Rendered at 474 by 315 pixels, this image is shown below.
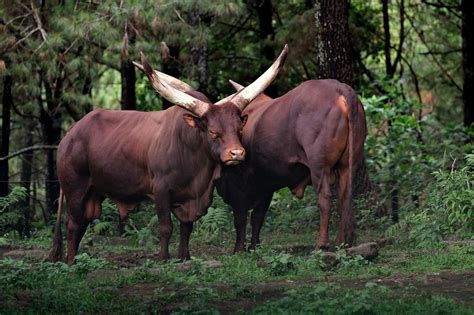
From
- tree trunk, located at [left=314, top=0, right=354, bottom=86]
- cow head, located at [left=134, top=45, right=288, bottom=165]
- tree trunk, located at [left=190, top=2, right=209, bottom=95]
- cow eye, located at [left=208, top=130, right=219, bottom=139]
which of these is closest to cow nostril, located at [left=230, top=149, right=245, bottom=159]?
cow head, located at [left=134, top=45, right=288, bottom=165]

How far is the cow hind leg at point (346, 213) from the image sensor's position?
11.5 meters

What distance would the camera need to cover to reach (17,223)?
53.8 feet

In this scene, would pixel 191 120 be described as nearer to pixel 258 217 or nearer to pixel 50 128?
pixel 258 217

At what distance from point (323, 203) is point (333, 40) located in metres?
3.89

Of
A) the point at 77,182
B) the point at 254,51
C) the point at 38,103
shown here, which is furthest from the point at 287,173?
the point at 254,51

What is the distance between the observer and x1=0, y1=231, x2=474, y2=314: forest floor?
7.75 m

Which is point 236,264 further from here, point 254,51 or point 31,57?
point 254,51

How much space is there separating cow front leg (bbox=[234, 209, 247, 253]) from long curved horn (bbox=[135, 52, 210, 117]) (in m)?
1.86

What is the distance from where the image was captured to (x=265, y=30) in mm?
21391

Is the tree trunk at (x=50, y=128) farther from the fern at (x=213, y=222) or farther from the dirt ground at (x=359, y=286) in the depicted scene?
the dirt ground at (x=359, y=286)

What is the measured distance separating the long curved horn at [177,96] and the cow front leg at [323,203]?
4.84 feet

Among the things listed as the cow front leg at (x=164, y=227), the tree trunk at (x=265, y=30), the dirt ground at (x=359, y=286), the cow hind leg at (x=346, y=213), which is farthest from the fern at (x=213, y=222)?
the tree trunk at (x=265, y=30)

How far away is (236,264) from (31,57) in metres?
6.74

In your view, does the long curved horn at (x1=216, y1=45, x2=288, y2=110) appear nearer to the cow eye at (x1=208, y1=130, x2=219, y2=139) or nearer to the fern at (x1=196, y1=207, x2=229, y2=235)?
the cow eye at (x1=208, y1=130, x2=219, y2=139)
